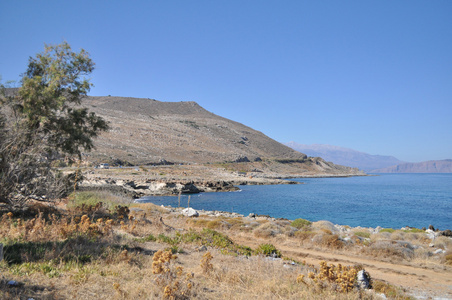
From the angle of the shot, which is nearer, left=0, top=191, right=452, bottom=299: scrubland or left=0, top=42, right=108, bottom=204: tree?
left=0, top=191, right=452, bottom=299: scrubland

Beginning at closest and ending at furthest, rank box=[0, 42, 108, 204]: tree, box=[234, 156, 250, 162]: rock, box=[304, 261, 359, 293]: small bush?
box=[304, 261, 359, 293]: small bush → box=[0, 42, 108, 204]: tree → box=[234, 156, 250, 162]: rock

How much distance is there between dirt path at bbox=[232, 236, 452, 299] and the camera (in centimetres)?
902

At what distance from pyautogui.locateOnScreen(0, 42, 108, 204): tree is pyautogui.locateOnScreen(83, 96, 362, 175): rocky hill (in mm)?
48239

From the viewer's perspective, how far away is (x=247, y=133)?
576 feet

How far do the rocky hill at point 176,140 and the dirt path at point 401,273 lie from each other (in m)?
56.8

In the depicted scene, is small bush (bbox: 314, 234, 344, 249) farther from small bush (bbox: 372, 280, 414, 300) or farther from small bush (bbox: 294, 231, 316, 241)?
small bush (bbox: 372, 280, 414, 300)

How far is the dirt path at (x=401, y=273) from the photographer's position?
355 inches

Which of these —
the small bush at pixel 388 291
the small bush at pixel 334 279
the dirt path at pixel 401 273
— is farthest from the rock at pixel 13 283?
the dirt path at pixel 401 273

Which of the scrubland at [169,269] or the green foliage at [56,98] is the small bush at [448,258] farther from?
the green foliage at [56,98]

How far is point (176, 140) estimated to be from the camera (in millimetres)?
116188

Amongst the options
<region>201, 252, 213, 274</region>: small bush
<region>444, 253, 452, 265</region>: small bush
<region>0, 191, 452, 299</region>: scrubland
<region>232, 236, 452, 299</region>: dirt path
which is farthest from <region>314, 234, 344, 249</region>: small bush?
<region>201, 252, 213, 274</region>: small bush

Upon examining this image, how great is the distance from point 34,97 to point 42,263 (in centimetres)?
1058

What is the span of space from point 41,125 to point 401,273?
16781 mm

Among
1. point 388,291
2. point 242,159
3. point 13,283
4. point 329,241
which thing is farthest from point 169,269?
point 242,159
